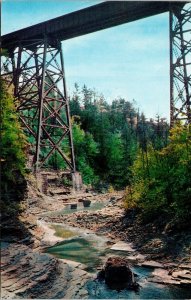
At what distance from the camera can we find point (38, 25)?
18.3 m

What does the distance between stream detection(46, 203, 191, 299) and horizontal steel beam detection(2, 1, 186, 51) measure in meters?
10.2

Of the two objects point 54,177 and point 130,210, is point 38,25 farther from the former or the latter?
point 130,210

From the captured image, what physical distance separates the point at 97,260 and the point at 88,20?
1281 centimetres

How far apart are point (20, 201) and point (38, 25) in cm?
1138

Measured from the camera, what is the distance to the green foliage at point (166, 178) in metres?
9.12

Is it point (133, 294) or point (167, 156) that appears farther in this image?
point (167, 156)

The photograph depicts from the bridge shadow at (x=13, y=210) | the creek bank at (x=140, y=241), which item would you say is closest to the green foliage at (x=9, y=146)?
the bridge shadow at (x=13, y=210)

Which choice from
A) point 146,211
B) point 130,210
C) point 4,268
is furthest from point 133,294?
point 130,210

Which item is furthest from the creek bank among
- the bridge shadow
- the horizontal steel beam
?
the horizontal steel beam

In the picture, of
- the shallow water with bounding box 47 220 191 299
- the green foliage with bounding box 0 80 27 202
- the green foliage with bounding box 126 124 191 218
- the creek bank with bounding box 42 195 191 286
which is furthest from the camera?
the green foliage with bounding box 0 80 27 202

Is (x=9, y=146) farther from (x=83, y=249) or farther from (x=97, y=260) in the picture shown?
(x=97, y=260)

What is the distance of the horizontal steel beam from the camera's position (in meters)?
15.6

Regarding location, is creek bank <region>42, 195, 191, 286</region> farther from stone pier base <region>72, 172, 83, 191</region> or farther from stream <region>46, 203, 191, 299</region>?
stone pier base <region>72, 172, 83, 191</region>

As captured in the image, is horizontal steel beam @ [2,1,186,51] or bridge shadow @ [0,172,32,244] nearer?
bridge shadow @ [0,172,32,244]
